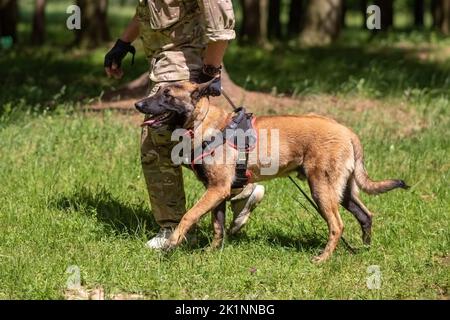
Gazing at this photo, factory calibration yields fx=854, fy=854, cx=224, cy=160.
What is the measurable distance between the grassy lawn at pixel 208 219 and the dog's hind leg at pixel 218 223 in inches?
3.7

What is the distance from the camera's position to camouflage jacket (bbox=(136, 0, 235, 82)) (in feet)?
20.1

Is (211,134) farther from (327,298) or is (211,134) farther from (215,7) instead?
(327,298)

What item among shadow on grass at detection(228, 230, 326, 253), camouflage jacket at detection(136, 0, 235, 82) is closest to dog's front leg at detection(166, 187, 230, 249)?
shadow on grass at detection(228, 230, 326, 253)

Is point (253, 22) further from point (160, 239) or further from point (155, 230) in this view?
point (160, 239)

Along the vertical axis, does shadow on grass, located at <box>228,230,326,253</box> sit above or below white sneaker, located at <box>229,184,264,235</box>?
below

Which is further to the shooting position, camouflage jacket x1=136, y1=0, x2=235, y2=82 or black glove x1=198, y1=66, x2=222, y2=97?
camouflage jacket x1=136, y1=0, x2=235, y2=82

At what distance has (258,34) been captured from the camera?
19.1m

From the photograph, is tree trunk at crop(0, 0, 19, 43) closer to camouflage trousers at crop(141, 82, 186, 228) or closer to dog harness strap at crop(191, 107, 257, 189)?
camouflage trousers at crop(141, 82, 186, 228)

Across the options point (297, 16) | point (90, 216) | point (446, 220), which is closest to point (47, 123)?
point (90, 216)

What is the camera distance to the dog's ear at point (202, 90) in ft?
19.4

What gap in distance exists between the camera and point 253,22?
19.3m

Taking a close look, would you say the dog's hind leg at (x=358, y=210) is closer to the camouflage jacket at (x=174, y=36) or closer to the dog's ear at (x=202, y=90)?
the dog's ear at (x=202, y=90)

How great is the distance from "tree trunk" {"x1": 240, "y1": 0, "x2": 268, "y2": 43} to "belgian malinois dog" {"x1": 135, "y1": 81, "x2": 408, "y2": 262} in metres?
12.6

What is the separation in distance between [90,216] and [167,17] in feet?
6.13
